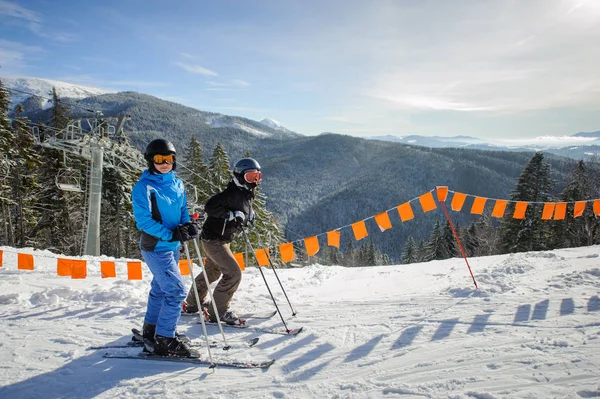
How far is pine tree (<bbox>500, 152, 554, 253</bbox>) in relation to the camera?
922 inches

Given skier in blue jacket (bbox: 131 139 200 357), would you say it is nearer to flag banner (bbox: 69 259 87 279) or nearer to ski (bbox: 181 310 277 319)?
ski (bbox: 181 310 277 319)

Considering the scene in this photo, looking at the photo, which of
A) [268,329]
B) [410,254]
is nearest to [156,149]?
[268,329]

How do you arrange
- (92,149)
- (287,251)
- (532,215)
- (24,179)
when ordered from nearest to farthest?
(287,251) → (92,149) → (24,179) → (532,215)

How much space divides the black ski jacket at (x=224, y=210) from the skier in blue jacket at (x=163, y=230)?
725 mm

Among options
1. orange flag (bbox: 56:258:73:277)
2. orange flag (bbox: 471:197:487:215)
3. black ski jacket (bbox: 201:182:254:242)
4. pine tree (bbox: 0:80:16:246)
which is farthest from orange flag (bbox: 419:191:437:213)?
pine tree (bbox: 0:80:16:246)

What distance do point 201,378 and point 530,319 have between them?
4.22 metres

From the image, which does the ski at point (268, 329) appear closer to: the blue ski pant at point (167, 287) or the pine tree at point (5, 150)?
the blue ski pant at point (167, 287)

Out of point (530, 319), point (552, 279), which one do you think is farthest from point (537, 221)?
point (530, 319)

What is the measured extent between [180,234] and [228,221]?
1154 mm

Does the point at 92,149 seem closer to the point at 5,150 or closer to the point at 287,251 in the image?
the point at 5,150

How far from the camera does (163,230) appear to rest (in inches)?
144

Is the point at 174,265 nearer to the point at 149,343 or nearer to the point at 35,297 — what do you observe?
the point at 149,343

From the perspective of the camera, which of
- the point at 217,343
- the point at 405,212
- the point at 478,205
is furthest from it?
the point at 478,205

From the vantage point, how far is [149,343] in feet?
13.3
